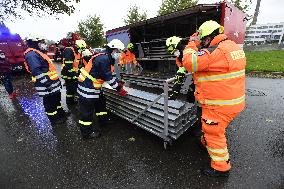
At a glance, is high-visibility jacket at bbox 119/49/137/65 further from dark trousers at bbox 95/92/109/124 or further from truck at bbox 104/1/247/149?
dark trousers at bbox 95/92/109/124

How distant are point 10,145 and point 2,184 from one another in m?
1.37

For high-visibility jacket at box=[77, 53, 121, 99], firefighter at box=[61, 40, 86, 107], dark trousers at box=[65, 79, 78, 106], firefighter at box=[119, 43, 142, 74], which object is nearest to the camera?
high-visibility jacket at box=[77, 53, 121, 99]

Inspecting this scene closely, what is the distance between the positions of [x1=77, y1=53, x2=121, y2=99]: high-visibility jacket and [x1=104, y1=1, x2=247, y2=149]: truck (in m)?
0.60

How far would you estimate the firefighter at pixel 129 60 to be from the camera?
7.99 meters

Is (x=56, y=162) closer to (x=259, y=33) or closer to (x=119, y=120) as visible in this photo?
(x=119, y=120)

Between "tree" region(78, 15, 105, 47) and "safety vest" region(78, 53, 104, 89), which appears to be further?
"tree" region(78, 15, 105, 47)

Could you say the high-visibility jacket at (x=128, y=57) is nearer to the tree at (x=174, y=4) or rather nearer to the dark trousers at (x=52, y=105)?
the dark trousers at (x=52, y=105)

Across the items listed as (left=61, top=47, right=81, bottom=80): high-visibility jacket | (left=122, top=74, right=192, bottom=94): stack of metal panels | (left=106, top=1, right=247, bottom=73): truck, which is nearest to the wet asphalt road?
(left=61, top=47, right=81, bottom=80): high-visibility jacket

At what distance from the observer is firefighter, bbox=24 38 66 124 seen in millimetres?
4312

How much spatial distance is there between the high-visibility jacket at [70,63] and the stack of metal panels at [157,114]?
190cm

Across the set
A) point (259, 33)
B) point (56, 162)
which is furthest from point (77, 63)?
point (259, 33)

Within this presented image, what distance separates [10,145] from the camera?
4.09m

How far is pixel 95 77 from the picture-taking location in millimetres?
3924

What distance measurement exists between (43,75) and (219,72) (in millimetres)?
3539
